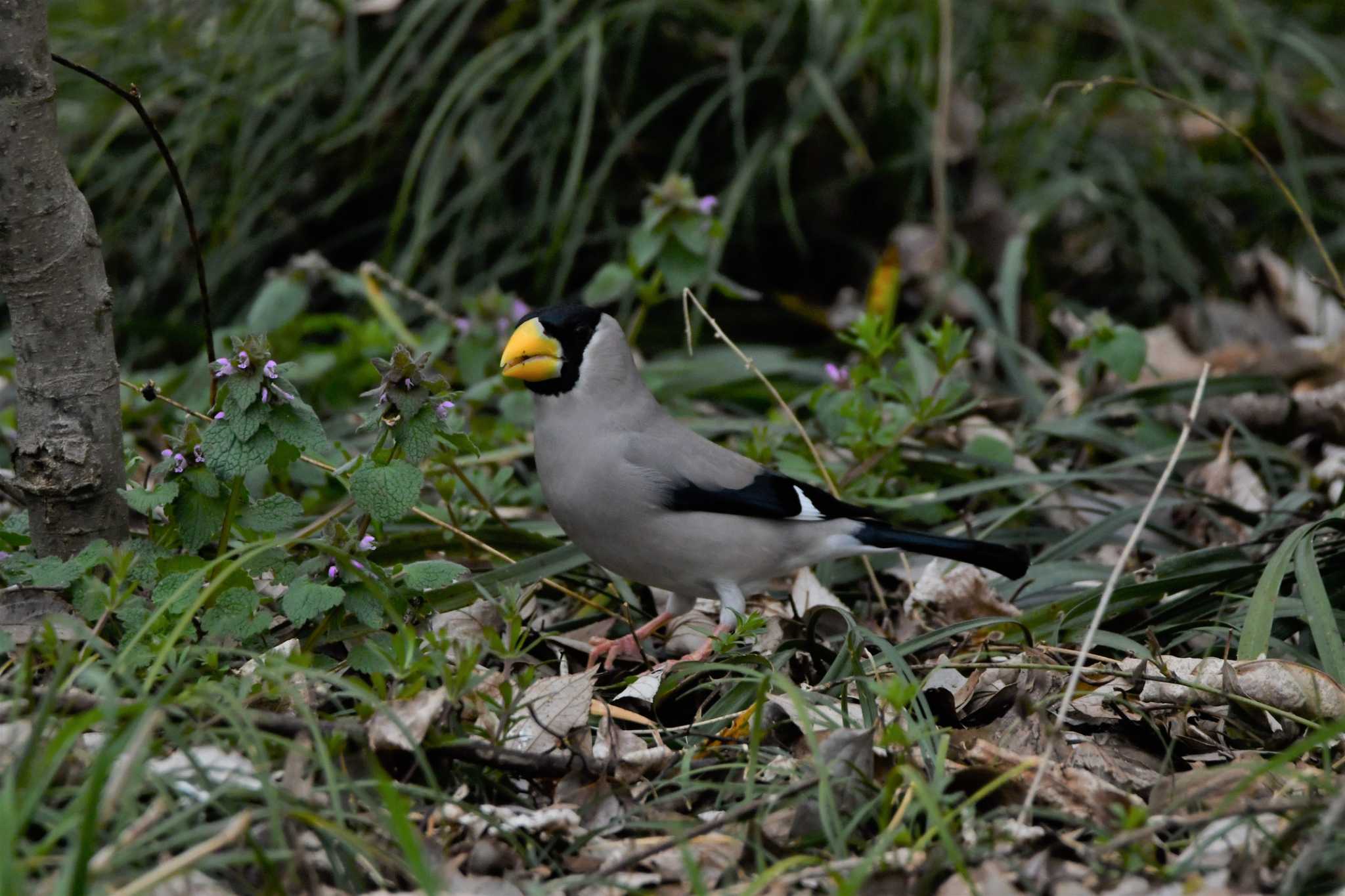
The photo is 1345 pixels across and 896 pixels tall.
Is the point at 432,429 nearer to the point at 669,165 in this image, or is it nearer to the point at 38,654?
the point at 38,654

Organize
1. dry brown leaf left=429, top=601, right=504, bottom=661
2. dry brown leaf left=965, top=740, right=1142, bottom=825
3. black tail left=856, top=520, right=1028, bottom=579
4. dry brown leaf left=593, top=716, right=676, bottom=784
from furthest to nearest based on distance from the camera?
black tail left=856, top=520, right=1028, bottom=579 < dry brown leaf left=429, top=601, right=504, bottom=661 < dry brown leaf left=593, top=716, right=676, bottom=784 < dry brown leaf left=965, top=740, right=1142, bottom=825

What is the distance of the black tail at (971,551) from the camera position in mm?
2953

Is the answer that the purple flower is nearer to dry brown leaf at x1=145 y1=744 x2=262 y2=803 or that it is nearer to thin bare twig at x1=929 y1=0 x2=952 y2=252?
thin bare twig at x1=929 y1=0 x2=952 y2=252

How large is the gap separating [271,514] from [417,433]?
1.05 ft

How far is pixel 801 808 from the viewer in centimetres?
202

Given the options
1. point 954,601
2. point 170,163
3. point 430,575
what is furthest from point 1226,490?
point 170,163

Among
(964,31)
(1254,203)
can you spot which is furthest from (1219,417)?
(964,31)

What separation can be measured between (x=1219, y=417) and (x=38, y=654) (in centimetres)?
331

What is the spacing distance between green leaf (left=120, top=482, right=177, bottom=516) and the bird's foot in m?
0.92

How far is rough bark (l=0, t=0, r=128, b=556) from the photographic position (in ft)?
7.40

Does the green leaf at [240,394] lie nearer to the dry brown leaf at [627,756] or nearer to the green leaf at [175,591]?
the green leaf at [175,591]

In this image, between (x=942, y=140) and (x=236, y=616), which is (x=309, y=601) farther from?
(x=942, y=140)

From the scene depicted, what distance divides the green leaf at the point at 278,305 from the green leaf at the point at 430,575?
1992 millimetres

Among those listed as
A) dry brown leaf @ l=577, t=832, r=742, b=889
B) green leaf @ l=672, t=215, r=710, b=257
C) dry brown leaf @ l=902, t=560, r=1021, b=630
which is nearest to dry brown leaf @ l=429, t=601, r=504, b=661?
dry brown leaf @ l=577, t=832, r=742, b=889
